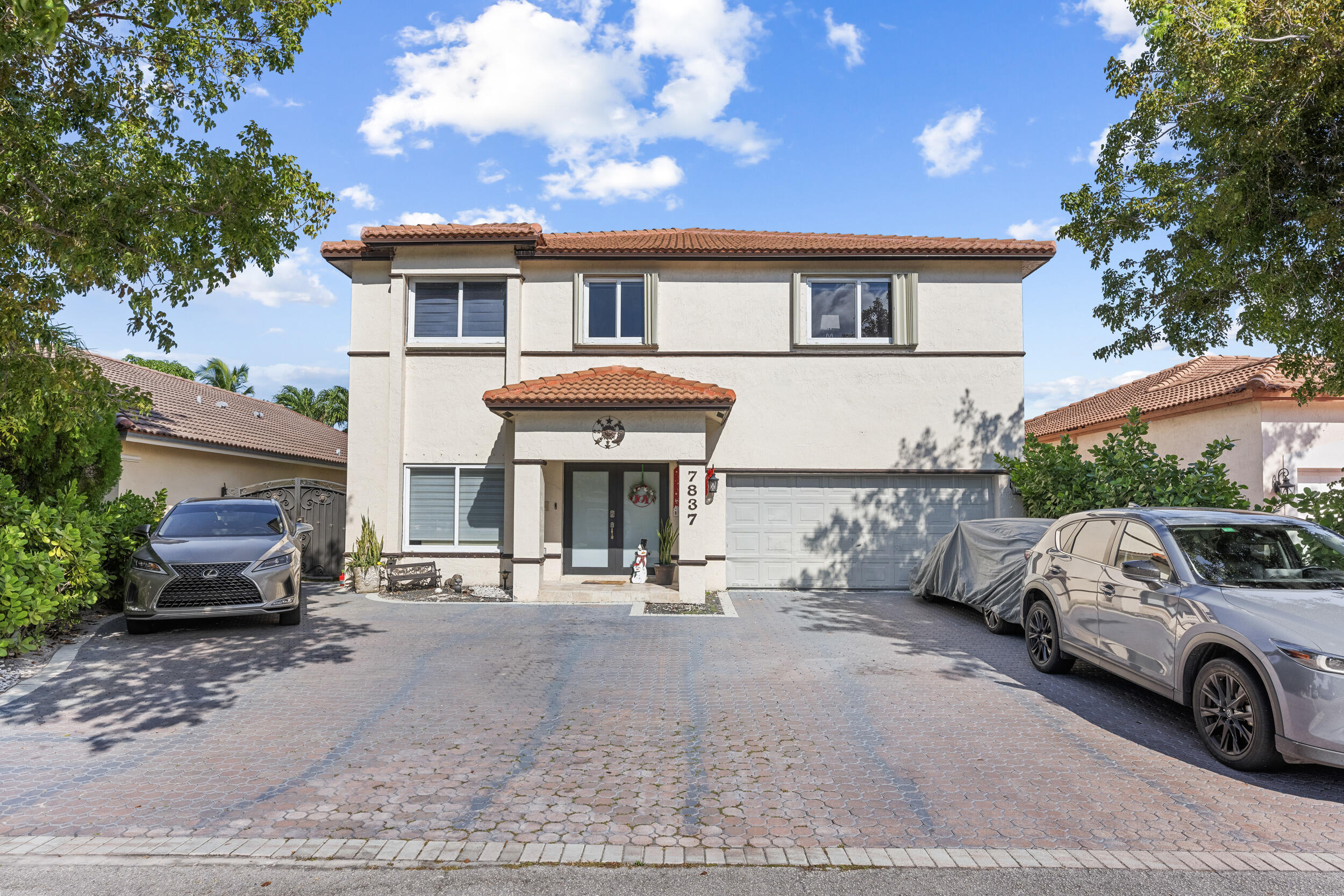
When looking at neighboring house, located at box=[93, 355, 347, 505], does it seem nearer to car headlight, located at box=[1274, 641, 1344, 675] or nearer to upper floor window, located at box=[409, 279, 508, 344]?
upper floor window, located at box=[409, 279, 508, 344]

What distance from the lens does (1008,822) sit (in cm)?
434

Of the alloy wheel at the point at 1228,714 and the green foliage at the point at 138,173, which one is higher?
the green foliage at the point at 138,173

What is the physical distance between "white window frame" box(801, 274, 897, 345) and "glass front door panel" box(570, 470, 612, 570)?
4.82 meters

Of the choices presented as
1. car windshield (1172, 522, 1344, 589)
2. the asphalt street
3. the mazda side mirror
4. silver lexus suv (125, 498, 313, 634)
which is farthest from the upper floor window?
car windshield (1172, 522, 1344, 589)

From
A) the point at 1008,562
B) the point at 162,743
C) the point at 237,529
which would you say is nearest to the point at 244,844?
the point at 162,743

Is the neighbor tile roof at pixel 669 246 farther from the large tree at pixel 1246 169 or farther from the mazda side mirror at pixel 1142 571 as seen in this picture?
the mazda side mirror at pixel 1142 571

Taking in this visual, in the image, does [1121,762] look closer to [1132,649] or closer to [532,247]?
[1132,649]

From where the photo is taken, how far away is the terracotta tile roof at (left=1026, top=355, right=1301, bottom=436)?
15.2 metres

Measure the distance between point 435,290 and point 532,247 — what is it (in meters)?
2.07

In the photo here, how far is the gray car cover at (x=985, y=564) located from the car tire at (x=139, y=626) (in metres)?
10.7

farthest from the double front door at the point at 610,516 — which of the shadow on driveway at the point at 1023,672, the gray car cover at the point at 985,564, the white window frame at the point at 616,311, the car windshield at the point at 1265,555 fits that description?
the car windshield at the point at 1265,555

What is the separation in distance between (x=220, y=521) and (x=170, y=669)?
329 cm

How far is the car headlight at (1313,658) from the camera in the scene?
454 cm

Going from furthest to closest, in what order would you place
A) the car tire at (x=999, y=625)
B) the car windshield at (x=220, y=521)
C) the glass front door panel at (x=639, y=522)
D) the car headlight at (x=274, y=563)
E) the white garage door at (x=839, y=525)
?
the glass front door panel at (x=639, y=522) < the white garage door at (x=839, y=525) < the car windshield at (x=220, y=521) < the car tire at (x=999, y=625) < the car headlight at (x=274, y=563)
